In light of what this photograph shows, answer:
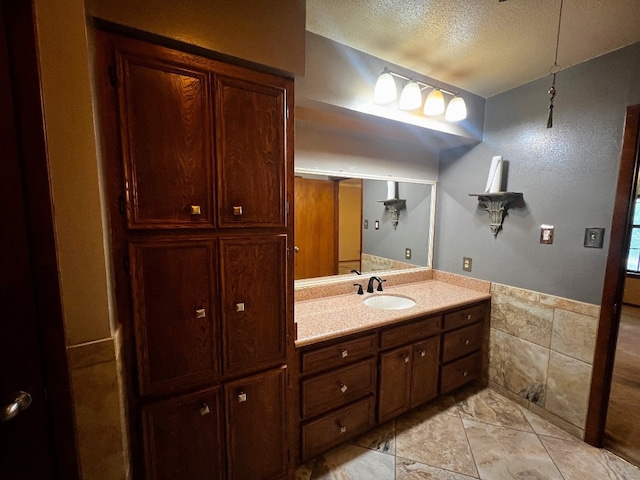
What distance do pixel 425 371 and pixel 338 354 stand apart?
0.81 meters

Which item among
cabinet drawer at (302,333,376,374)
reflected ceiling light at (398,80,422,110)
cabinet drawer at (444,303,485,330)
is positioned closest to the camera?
cabinet drawer at (302,333,376,374)

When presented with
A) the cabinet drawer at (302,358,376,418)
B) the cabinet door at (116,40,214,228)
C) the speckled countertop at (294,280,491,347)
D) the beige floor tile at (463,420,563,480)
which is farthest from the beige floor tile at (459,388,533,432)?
the cabinet door at (116,40,214,228)

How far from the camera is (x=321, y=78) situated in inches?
54.9

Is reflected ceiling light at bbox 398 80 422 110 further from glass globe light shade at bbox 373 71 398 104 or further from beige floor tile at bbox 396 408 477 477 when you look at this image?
beige floor tile at bbox 396 408 477 477

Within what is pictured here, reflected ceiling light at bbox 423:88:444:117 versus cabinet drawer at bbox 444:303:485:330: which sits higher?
reflected ceiling light at bbox 423:88:444:117

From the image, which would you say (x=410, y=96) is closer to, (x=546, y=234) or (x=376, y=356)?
(x=546, y=234)

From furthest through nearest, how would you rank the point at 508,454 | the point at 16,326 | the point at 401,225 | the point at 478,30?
1. the point at 401,225
2. the point at 508,454
3. the point at 478,30
4. the point at 16,326

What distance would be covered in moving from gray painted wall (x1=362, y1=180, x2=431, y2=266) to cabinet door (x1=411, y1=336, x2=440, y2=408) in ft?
2.83

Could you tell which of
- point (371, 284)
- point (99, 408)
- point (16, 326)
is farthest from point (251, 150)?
point (371, 284)

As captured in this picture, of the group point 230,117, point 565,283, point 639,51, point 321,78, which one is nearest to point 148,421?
point 230,117

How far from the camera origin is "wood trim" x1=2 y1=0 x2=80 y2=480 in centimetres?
67

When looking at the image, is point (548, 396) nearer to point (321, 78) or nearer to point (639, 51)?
point (639, 51)

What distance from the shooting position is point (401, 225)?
2451 millimetres

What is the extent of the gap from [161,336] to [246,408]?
519 mm
